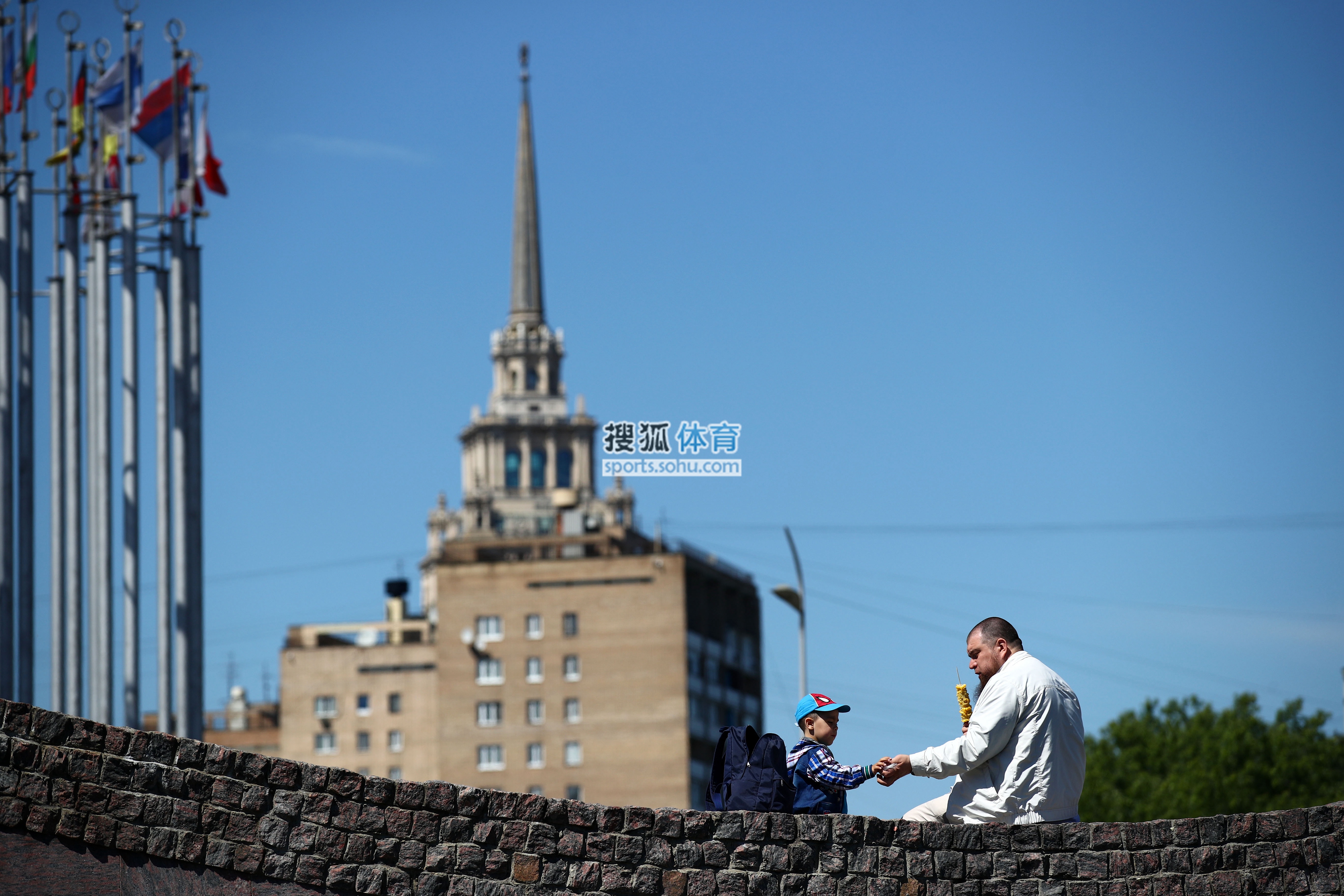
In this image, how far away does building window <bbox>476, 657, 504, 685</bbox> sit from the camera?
126 m

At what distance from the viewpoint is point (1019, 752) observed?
12.9 m

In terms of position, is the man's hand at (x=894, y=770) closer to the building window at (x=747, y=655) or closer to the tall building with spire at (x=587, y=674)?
the tall building with spire at (x=587, y=674)

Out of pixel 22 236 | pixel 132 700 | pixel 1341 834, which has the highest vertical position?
pixel 22 236

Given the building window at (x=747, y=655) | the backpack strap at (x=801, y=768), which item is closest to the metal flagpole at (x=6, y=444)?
the backpack strap at (x=801, y=768)

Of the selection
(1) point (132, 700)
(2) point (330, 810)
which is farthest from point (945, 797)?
(1) point (132, 700)

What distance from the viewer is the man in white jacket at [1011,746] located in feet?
41.7

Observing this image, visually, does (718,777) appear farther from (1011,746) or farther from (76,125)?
(76,125)

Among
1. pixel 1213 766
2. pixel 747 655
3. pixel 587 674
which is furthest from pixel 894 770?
pixel 747 655

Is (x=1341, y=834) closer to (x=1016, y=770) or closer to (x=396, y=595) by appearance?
(x=1016, y=770)

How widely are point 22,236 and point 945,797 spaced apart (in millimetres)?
31178

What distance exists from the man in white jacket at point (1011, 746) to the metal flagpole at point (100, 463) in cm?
2881

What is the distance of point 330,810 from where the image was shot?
13.9 m

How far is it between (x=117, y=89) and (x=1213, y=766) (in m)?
52.4

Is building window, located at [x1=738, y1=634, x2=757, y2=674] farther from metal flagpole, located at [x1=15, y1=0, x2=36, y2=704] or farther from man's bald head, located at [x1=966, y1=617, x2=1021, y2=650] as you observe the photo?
man's bald head, located at [x1=966, y1=617, x2=1021, y2=650]
